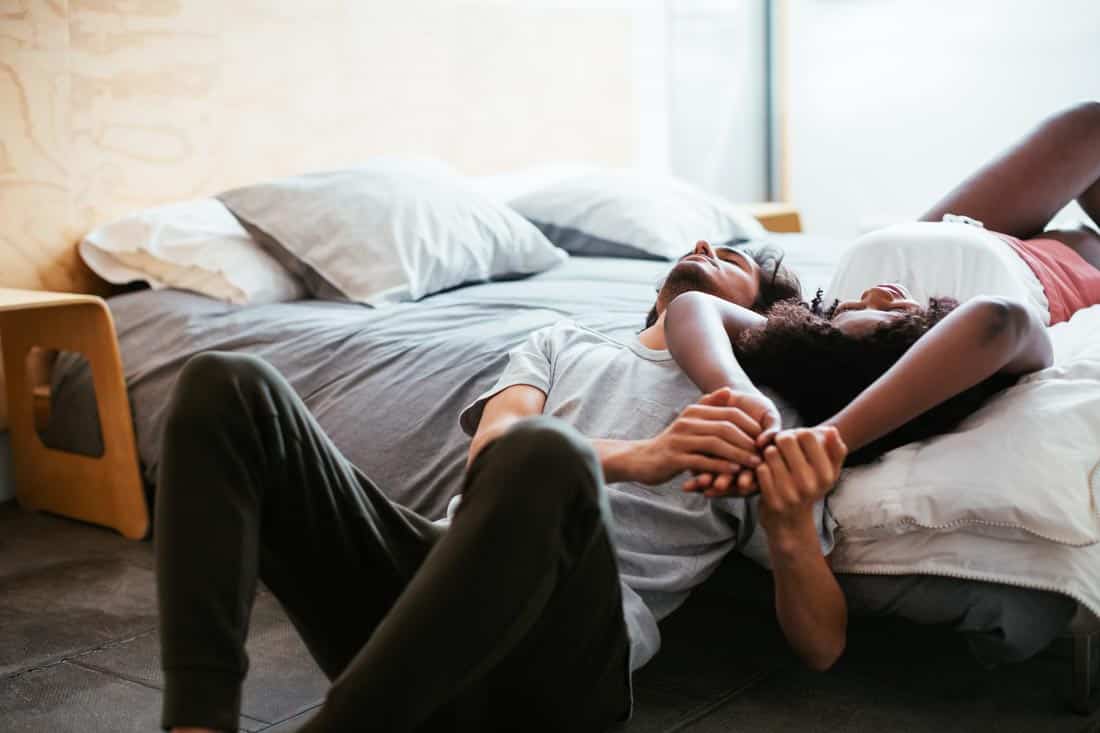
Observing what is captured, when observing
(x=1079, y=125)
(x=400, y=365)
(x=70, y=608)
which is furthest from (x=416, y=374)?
(x=1079, y=125)

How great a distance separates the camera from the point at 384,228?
2.40 meters

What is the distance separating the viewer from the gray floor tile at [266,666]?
1439 mm

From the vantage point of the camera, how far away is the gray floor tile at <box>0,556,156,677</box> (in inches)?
65.6

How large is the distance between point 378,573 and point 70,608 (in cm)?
91

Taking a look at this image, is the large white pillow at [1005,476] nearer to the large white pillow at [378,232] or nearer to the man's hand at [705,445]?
the man's hand at [705,445]

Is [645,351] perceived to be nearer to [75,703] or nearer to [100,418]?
[75,703]

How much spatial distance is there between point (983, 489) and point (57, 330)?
1.72 metres

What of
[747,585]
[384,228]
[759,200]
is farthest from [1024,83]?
[747,585]

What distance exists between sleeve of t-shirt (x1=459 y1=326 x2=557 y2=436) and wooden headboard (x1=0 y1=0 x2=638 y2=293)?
4.57 feet

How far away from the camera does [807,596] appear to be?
122 cm

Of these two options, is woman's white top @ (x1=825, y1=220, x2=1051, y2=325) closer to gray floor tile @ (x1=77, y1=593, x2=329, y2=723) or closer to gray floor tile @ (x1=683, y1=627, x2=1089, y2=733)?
gray floor tile @ (x1=683, y1=627, x2=1089, y2=733)

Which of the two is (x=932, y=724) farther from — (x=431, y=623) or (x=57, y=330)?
(x=57, y=330)

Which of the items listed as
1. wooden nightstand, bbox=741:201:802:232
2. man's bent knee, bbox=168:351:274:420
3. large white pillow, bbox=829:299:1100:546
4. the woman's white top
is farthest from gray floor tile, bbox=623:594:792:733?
wooden nightstand, bbox=741:201:802:232

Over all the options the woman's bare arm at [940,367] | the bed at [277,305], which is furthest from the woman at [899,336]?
the bed at [277,305]
